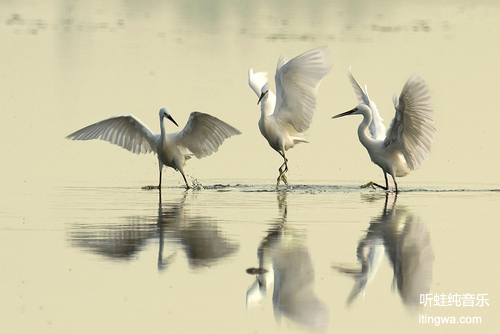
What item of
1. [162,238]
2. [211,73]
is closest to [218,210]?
[162,238]

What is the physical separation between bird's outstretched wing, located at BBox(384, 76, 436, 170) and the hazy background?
137 cm

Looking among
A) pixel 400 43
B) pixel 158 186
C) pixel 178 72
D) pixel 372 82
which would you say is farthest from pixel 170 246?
pixel 400 43

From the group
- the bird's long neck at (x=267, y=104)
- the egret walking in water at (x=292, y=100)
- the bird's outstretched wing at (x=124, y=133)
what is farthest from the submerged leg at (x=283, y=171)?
the bird's outstretched wing at (x=124, y=133)

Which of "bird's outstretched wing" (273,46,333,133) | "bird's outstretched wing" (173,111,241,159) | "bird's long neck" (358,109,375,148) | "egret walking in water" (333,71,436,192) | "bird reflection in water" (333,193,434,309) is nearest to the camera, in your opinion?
"bird reflection in water" (333,193,434,309)

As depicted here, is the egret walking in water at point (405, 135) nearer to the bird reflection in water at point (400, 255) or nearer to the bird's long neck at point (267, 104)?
the bird's long neck at point (267, 104)

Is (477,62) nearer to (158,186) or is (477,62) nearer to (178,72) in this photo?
(178,72)

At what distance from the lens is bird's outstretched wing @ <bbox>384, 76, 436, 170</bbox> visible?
14.4 meters

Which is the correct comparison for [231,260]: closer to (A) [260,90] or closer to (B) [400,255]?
(B) [400,255]

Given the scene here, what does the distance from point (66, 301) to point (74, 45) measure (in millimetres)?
30314

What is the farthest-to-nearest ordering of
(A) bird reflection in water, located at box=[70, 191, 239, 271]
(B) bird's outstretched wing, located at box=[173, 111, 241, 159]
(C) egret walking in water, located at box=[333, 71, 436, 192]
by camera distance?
(B) bird's outstretched wing, located at box=[173, 111, 241, 159], (C) egret walking in water, located at box=[333, 71, 436, 192], (A) bird reflection in water, located at box=[70, 191, 239, 271]

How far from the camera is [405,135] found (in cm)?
1560

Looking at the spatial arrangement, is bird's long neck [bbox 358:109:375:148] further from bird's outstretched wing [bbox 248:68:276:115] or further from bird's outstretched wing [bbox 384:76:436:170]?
bird's outstretched wing [bbox 248:68:276:115]

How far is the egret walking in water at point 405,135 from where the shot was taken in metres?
14.6

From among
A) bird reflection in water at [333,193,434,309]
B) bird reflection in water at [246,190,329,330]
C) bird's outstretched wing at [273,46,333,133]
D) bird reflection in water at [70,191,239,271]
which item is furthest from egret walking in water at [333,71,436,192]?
bird reflection in water at [246,190,329,330]
